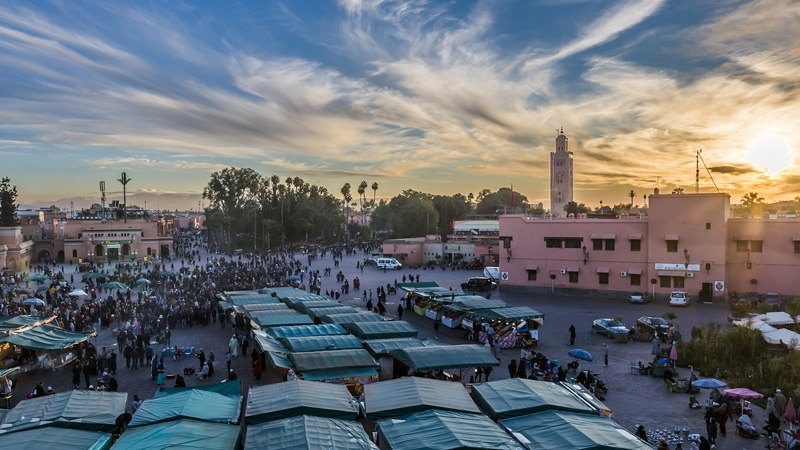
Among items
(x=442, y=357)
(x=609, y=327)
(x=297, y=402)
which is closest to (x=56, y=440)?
(x=297, y=402)

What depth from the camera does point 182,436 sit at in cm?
904

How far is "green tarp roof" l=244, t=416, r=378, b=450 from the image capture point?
881 centimetres

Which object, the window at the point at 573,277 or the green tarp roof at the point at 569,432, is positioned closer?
the green tarp roof at the point at 569,432

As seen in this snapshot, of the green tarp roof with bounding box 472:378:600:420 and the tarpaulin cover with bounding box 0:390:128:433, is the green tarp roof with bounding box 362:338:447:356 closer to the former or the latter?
the green tarp roof with bounding box 472:378:600:420

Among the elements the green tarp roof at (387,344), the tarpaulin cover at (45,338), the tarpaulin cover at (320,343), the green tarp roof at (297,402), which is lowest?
the tarpaulin cover at (45,338)

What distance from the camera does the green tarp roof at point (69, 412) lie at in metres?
10.2

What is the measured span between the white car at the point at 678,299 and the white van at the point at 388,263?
24530 mm

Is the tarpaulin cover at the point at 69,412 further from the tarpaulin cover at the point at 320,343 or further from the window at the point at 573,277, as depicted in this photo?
the window at the point at 573,277

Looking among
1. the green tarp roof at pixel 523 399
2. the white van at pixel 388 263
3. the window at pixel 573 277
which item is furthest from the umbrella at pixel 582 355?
the white van at pixel 388 263

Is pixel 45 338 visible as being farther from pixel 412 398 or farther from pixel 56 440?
pixel 412 398

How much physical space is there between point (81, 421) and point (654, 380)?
53.0ft

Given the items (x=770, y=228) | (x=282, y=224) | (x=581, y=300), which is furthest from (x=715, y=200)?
(x=282, y=224)

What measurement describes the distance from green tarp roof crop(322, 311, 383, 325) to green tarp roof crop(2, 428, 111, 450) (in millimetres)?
10890

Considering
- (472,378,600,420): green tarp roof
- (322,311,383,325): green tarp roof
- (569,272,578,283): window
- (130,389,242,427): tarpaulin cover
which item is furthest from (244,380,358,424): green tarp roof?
(569,272,578,283): window
